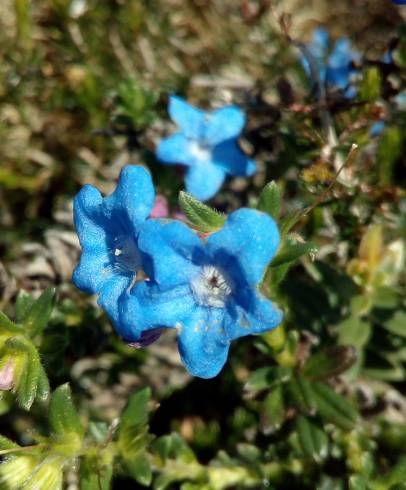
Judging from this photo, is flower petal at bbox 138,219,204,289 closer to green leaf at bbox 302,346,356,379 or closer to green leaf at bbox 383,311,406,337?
green leaf at bbox 302,346,356,379

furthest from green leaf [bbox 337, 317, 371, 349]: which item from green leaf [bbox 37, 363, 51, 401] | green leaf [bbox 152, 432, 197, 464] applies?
green leaf [bbox 37, 363, 51, 401]

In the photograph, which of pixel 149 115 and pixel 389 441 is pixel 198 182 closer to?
pixel 149 115

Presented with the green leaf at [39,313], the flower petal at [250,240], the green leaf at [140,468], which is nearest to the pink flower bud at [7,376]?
the green leaf at [39,313]

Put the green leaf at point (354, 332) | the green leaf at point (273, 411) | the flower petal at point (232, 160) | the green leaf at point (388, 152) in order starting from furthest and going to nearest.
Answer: the flower petal at point (232, 160)
the green leaf at point (388, 152)
the green leaf at point (354, 332)
the green leaf at point (273, 411)

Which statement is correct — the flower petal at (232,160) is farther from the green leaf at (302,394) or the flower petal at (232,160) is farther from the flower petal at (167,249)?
the flower petal at (167,249)

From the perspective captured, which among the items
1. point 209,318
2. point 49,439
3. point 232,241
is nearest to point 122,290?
point 209,318

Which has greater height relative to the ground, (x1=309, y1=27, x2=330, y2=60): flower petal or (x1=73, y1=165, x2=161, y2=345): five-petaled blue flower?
(x1=73, y1=165, x2=161, y2=345): five-petaled blue flower
